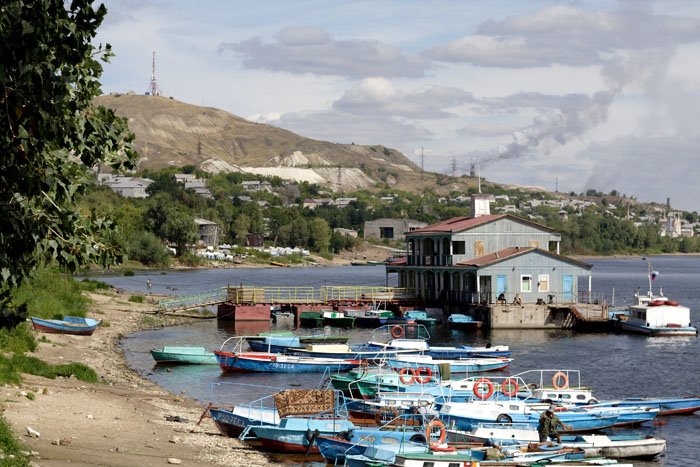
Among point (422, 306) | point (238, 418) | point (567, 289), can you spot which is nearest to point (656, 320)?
point (567, 289)

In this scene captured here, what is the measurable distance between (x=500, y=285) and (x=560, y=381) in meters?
30.1

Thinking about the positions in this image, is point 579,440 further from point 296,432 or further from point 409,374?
point 409,374

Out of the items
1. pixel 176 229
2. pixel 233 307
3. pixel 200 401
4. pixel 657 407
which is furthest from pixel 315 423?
pixel 176 229

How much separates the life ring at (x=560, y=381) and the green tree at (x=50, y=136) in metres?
25.8

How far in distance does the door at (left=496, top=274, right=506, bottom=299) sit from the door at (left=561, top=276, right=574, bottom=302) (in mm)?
4609

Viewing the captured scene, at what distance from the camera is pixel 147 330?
71.1 metres

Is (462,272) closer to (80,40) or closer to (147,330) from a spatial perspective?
(147,330)

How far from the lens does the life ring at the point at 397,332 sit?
65812mm

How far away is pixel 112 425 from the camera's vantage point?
30.4 m

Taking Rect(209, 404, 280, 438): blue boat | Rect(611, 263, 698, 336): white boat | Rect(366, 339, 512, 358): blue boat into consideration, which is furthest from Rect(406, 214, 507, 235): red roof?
Rect(209, 404, 280, 438): blue boat

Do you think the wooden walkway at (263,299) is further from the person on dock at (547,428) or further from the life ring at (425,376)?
the person on dock at (547,428)

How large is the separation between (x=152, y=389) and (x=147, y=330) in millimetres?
29523

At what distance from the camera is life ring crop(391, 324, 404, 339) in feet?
216

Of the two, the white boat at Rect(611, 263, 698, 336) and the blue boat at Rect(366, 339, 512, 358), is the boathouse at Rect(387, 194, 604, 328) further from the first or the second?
the blue boat at Rect(366, 339, 512, 358)
